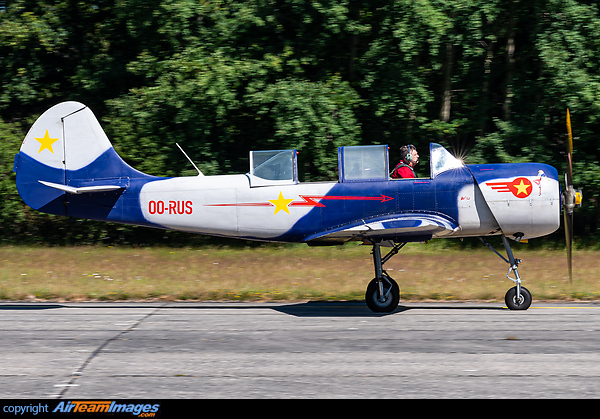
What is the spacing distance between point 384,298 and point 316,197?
1.80 meters

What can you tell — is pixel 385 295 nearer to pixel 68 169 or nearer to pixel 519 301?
pixel 519 301

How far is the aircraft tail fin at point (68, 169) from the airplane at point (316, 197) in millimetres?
16

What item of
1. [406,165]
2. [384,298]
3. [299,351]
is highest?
[406,165]

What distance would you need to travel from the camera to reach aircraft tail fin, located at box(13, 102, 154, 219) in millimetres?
10039

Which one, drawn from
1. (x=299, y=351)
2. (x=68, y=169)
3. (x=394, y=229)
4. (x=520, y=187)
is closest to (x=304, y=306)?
(x=394, y=229)

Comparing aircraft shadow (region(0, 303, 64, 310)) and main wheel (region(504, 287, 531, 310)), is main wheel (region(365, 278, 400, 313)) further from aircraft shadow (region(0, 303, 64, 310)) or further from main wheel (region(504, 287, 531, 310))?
aircraft shadow (region(0, 303, 64, 310))

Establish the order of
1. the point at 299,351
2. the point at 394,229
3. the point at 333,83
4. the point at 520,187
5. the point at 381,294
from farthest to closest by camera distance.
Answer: the point at 333,83, the point at 381,294, the point at 520,187, the point at 394,229, the point at 299,351

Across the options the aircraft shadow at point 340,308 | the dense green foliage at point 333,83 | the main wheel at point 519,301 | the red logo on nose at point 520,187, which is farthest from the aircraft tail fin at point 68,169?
the dense green foliage at point 333,83

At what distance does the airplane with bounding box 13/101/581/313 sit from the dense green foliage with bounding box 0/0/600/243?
6.74m

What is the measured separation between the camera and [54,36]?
62.6ft

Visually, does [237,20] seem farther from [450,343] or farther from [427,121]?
[450,343]

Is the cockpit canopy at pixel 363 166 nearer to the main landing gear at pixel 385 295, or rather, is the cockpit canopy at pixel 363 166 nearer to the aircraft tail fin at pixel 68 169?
the main landing gear at pixel 385 295

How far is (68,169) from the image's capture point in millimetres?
10148

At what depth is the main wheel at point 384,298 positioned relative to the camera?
959 cm
